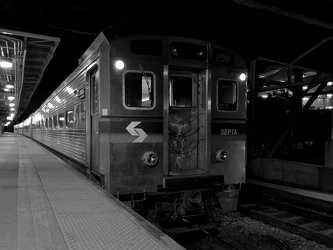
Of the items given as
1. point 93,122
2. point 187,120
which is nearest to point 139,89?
point 187,120

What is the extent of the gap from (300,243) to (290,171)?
3992 mm

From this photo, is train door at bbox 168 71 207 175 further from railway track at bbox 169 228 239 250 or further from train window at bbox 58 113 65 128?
train window at bbox 58 113 65 128

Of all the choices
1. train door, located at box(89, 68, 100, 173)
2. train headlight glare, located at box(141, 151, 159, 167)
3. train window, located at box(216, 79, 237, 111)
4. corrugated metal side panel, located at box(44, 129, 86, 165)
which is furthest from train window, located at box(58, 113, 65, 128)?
train window, located at box(216, 79, 237, 111)

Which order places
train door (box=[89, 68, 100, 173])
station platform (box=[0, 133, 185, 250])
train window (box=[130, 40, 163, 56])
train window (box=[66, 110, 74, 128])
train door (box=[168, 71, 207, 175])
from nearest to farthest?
station platform (box=[0, 133, 185, 250]) → train window (box=[130, 40, 163, 56]) → train door (box=[168, 71, 207, 175]) → train door (box=[89, 68, 100, 173]) → train window (box=[66, 110, 74, 128])

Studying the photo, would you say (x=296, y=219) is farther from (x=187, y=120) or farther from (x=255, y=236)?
(x=187, y=120)

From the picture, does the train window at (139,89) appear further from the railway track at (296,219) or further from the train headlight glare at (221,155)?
the railway track at (296,219)

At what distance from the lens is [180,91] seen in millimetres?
5164

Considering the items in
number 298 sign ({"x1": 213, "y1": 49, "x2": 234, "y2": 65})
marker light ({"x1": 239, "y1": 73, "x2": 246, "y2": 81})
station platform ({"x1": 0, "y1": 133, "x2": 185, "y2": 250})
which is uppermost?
number 298 sign ({"x1": 213, "y1": 49, "x2": 234, "y2": 65})

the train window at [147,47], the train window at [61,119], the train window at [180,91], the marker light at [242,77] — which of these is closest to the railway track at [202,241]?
the train window at [180,91]

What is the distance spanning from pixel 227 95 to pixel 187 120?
36.0 inches

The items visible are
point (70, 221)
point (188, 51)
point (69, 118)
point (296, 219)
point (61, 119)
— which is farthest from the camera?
point (61, 119)

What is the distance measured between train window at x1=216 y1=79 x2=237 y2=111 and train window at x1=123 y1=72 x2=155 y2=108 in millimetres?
1248

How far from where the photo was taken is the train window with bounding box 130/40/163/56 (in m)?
4.63

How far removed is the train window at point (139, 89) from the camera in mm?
4660
